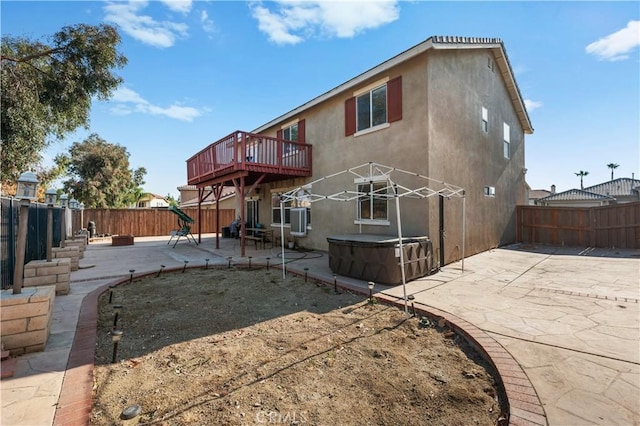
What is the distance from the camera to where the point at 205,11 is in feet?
26.4

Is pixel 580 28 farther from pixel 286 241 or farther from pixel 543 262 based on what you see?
pixel 286 241

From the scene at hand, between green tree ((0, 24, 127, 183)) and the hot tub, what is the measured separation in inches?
380

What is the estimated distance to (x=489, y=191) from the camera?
10.8 meters

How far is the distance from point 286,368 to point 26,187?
14.2ft

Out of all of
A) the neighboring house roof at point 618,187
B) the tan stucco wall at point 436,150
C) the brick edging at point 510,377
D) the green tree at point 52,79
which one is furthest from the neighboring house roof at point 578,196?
the green tree at point 52,79

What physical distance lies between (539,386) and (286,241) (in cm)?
1039

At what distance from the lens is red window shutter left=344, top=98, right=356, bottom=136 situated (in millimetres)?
9469

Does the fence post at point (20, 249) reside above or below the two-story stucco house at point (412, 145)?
below

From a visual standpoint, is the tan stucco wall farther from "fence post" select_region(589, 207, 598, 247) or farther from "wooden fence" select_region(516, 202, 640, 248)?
"fence post" select_region(589, 207, 598, 247)

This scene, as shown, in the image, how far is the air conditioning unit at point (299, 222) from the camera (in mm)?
11573

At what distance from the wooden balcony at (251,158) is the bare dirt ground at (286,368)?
5606 millimetres

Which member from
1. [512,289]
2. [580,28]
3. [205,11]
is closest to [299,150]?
[205,11]

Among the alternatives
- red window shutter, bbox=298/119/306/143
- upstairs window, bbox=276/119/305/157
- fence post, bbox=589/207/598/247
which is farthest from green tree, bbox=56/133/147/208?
fence post, bbox=589/207/598/247

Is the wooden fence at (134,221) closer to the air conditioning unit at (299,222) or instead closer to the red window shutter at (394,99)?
the air conditioning unit at (299,222)
